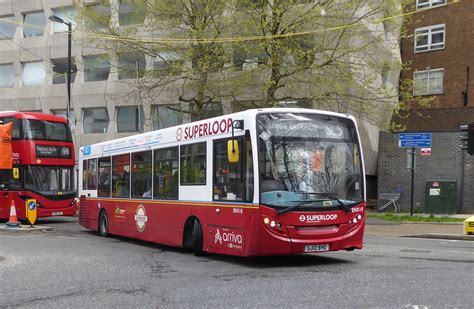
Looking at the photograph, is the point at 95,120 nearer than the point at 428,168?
No

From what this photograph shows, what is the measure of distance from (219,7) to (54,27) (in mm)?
21027

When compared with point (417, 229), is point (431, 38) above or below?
above

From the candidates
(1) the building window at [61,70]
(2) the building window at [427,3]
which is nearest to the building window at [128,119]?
Result: (1) the building window at [61,70]

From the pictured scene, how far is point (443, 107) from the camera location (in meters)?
33.9

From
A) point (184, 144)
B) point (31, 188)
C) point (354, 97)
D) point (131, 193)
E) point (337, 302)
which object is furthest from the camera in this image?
point (354, 97)

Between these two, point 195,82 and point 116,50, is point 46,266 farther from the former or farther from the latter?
point 116,50

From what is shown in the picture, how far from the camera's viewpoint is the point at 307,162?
32.9ft

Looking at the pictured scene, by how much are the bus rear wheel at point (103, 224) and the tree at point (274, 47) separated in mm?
8219

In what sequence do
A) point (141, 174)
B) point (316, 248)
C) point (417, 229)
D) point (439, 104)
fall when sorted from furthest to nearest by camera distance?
1. point (439, 104)
2. point (417, 229)
3. point (141, 174)
4. point (316, 248)

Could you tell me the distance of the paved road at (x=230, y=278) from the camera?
7.11 meters

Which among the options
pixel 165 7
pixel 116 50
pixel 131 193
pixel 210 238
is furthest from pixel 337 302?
pixel 116 50

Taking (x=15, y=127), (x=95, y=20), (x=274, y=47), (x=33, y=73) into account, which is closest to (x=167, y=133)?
(x=274, y=47)

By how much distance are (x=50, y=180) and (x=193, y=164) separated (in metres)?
12.6

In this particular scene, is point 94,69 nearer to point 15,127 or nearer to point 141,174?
point 15,127
